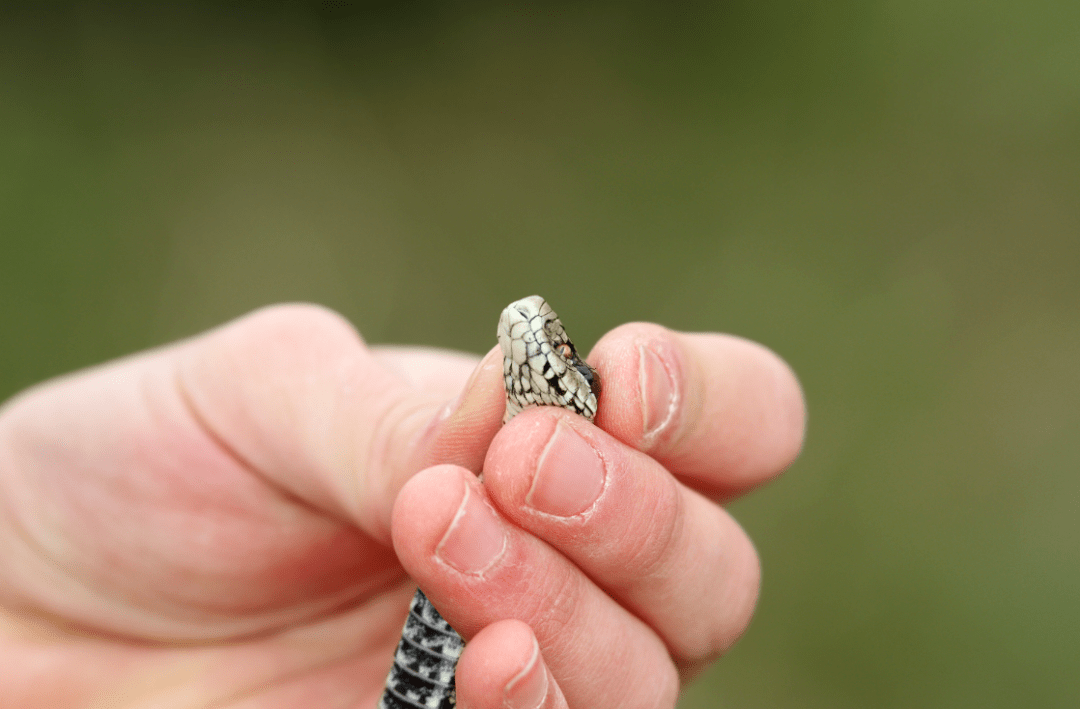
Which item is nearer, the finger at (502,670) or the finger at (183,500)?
the finger at (502,670)

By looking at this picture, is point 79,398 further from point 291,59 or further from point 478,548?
point 291,59

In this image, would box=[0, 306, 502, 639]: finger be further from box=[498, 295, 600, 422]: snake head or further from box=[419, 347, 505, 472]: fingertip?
box=[498, 295, 600, 422]: snake head

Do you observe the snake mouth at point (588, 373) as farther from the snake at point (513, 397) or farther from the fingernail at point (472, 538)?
the fingernail at point (472, 538)

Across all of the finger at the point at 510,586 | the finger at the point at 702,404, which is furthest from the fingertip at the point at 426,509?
the finger at the point at 702,404

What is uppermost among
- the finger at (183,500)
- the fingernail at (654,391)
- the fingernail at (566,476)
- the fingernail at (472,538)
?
the fingernail at (654,391)

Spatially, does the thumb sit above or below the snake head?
below

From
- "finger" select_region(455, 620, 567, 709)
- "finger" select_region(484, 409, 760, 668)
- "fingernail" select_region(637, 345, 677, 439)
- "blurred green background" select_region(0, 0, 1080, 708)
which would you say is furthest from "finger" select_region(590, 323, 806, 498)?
"blurred green background" select_region(0, 0, 1080, 708)

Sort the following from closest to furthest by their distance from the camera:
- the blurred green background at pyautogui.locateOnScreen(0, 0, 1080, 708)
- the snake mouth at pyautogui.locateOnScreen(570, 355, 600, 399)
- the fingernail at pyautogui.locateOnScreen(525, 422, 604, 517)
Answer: the fingernail at pyautogui.locateOnScreen(525, 422, 604, 517)
the snake mouth at pyautogui.locateOnScreen(570, 355, 600, 399)
the blurred green background at pyautogui.locateOnScreen(0, 0, 1080, 708)

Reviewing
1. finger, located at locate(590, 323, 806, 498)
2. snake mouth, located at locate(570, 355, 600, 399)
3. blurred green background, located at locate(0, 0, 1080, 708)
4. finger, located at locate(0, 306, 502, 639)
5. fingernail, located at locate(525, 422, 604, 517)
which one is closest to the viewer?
fingernail, located at locate(525, 422, 604, 517)

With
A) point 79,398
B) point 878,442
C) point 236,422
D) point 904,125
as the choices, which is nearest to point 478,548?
point 236,422
